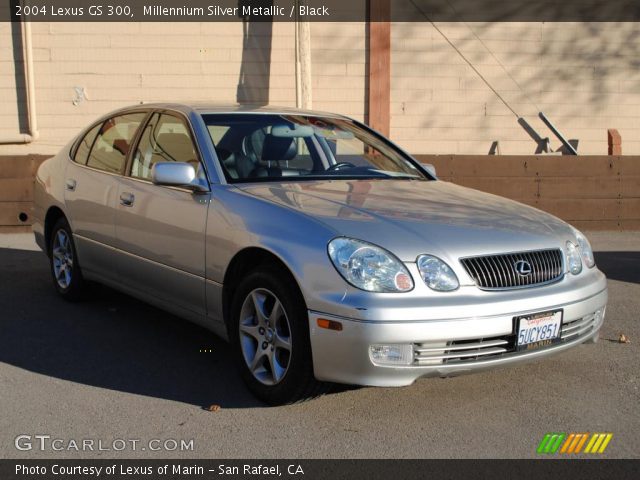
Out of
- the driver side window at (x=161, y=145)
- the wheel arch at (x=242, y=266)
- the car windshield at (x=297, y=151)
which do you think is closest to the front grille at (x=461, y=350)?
the wheel arch at (x=242, y=266)

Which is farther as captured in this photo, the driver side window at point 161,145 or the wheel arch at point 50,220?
the wheel arch at point 50,220

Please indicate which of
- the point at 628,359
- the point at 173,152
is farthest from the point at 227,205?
the point at 628,359

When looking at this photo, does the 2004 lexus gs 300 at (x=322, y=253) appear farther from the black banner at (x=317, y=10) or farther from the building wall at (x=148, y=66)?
the black banner at (x=317, y=10)

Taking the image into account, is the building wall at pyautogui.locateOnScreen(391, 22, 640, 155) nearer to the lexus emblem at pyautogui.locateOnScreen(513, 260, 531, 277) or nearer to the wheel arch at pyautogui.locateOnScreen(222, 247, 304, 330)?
the wheel arch at pyautogui.locateOnScreen(222, 247, 304, 330)

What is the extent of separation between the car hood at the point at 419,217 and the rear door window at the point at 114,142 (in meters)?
1.47

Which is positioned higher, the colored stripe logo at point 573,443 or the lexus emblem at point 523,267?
the lexus emblem at point 523,267

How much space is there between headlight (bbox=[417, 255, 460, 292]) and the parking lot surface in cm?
70

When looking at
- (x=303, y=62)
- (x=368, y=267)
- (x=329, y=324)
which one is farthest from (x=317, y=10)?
(x=329, y=324)

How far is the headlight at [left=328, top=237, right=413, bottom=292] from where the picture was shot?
12.4 feet

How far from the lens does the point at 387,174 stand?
212 inches

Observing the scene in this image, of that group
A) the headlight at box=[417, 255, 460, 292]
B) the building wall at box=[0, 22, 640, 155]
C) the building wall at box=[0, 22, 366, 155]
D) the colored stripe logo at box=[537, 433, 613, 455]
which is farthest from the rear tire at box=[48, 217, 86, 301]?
the building wall at box=[0, 22, 640, 155]

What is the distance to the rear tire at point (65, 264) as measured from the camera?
630cm
